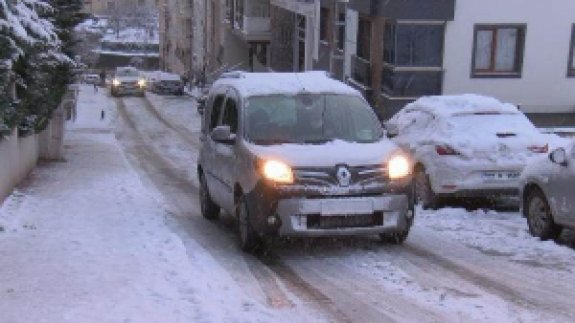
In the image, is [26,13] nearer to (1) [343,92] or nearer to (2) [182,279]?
(1) [343,92]

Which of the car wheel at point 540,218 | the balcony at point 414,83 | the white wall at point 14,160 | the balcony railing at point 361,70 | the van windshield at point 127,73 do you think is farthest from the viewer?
the van windshield at point 127,73

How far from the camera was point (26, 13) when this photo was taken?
12203 millimetres

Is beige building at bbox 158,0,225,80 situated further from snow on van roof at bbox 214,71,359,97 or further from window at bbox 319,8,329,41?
snow on van roof at bbox 214,71,359,97

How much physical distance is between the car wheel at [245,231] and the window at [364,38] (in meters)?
17.9

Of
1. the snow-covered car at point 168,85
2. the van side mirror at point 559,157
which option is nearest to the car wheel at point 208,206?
the van side mirror at point 559,157

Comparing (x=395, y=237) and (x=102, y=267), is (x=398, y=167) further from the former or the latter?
(x=102, y=267)

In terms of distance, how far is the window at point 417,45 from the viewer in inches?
883

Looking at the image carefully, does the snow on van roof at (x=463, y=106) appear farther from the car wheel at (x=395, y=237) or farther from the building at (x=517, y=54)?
the building at (x=517, y=54)

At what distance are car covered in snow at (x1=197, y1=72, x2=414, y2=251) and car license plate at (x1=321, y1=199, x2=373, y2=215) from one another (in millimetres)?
10

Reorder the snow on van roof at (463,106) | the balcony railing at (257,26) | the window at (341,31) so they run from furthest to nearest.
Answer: the balcony railing at (257,26)
the window at (341,31)
the snow on van roof at (463,106)

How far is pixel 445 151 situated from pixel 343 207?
362 centimetres

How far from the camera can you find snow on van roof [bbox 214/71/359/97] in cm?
970

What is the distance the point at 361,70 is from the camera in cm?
2644

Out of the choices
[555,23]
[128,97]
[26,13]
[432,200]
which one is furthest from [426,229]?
[128,97]
